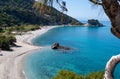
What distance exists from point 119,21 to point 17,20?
19628cm

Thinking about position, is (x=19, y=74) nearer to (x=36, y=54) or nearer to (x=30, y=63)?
(x=30, y=63)

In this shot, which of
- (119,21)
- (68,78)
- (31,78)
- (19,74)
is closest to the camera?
(119,21)

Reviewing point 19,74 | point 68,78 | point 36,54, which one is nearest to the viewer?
point 68,78

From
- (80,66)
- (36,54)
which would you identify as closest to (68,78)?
(80,66)

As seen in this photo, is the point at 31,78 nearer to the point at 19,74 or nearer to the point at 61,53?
the point at 19,74

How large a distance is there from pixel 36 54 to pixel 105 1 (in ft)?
243

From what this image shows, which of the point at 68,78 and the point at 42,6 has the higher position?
the point at 42,6

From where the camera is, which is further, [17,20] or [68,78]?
[17,20]

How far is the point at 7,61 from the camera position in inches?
2594

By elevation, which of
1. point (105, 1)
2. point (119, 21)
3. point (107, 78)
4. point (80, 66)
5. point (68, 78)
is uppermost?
point (105, 1)

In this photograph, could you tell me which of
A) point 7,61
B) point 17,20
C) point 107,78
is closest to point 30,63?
point 7,61

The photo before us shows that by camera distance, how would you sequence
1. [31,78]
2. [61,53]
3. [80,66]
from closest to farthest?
[31,78] → [80,66] → [61,53]

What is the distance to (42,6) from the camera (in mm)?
6875

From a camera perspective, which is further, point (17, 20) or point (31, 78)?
point (17, 20)
